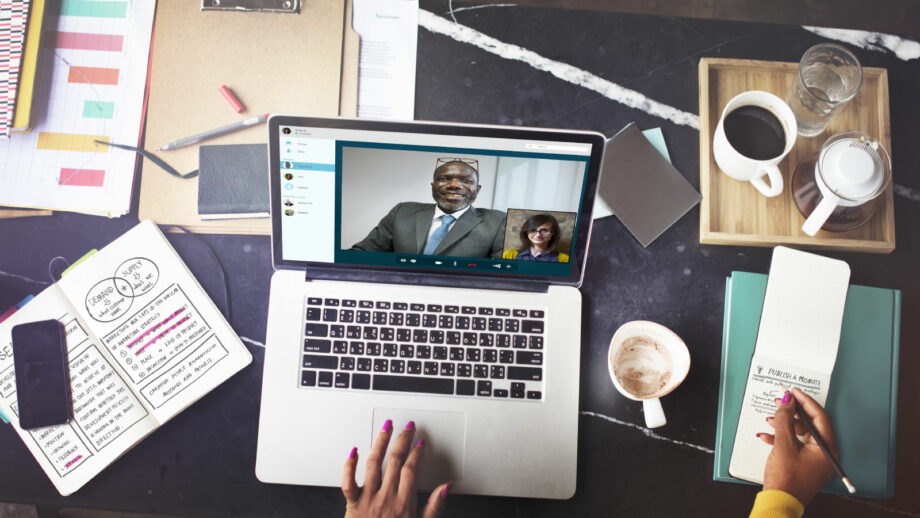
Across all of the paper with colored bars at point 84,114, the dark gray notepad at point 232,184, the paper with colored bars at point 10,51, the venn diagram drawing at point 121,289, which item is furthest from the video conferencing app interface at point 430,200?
the paper with colored bars at point 10,51

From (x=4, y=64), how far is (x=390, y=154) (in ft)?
2.30

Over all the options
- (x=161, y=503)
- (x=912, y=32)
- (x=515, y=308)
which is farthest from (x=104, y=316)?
(x=912, y=32)

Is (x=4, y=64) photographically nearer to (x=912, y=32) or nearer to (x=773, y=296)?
(x=773, y=296)

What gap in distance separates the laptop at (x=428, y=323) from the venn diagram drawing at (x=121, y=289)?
0.22m

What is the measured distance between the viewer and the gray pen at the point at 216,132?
907 mm

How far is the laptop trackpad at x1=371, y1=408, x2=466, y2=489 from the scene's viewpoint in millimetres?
814

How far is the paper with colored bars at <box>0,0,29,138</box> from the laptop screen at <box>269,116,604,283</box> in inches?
20.5

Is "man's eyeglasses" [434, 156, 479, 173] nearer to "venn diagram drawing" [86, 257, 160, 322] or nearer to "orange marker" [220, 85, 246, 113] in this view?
"orange marker" [220, 85, 246, 113]

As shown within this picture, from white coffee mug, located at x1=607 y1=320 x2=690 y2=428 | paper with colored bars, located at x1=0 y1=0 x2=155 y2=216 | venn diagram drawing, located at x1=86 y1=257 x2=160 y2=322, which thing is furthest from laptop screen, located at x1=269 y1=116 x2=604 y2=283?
paper with colored bars, located at x1=0 y1=0 x2=155 y2=216

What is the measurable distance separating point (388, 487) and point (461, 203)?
1.39ft

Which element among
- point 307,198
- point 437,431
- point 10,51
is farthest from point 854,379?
point 10,51

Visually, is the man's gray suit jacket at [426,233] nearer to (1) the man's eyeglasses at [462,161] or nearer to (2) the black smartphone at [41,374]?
(1) the man's eyeglasses at [462,161]

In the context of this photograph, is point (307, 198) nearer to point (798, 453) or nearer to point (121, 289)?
point (121, 289)

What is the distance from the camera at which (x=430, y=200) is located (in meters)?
0.78
